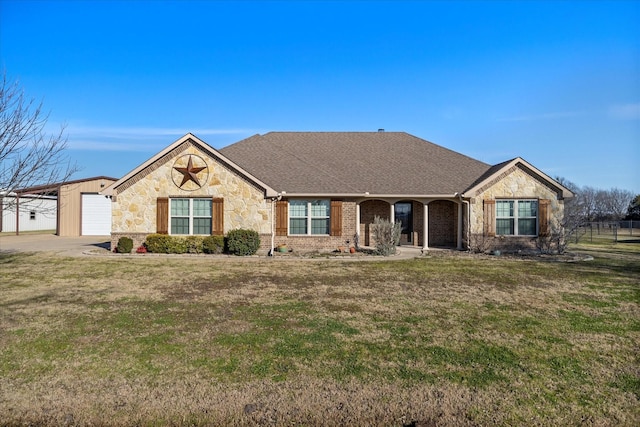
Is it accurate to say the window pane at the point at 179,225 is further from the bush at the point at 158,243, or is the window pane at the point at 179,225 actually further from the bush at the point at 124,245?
the bush at the point at 124,245

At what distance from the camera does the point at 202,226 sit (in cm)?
1722

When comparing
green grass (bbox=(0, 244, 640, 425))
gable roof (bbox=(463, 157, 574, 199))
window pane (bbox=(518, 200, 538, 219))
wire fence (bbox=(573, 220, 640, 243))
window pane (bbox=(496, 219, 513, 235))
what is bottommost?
green grass (bbox=(0, 244, 640, 425))

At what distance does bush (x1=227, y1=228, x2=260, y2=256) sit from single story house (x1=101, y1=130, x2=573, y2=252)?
664mm

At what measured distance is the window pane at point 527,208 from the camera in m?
17.9

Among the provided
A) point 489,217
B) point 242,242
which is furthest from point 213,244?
point 489,217

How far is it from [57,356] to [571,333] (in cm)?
830

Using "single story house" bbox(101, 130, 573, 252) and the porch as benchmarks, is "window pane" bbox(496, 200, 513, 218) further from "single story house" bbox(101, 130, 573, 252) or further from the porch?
the porch

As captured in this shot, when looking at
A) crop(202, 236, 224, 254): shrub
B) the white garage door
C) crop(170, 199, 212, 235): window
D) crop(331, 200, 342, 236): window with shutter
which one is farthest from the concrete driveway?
crop(331, 200, 342, 236): window with shutter

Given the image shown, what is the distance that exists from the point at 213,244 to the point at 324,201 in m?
5.92

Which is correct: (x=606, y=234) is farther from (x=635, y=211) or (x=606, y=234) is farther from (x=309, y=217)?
(x=309, y=217)

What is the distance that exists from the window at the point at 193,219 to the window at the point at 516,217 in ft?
48.4

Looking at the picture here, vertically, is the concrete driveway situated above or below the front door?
below

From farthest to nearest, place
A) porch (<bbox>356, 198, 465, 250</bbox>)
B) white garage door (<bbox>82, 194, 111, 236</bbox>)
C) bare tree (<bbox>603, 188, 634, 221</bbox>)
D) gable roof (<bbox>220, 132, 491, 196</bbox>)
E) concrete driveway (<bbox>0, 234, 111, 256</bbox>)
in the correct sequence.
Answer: bare tree (<bbox>603, 188, 634, 221</bbox>) → white garage door (<bbox>82, 194, 111, 236</bbox>) → porch (<bbox>356, 198, 465, 250</bbox>) → gable roof (<bbox>220, 132, 491, 196</bbox>) → concrete driveway (<bbox>0, 234, 111, 256</bbox>)

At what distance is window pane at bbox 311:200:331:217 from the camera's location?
1817 centimetres
